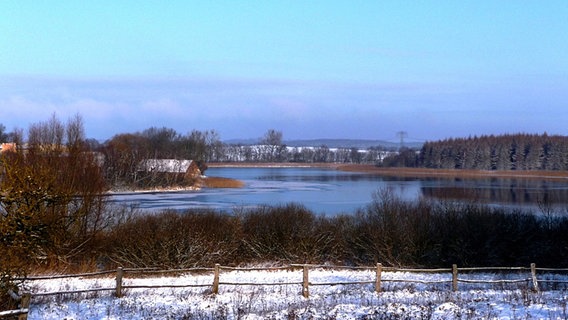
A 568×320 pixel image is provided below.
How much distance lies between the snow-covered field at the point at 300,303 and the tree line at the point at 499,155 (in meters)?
94.5

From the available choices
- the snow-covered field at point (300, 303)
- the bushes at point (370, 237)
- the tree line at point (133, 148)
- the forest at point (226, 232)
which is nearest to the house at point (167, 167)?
the tree line at point (133, 148)

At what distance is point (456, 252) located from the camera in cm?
2550

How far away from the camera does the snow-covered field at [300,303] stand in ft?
37.1

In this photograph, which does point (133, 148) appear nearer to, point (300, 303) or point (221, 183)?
point (221, 183)

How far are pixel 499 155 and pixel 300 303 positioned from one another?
4143 inches

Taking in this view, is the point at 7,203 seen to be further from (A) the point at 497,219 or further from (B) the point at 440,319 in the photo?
(A) the point at 497,219

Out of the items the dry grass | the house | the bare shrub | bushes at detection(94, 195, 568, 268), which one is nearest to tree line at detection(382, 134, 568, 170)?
the dry grass

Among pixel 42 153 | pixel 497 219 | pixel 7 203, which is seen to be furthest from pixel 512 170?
pixel 7 203

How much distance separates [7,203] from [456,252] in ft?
55.1

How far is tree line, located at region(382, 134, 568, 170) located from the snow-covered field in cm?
9454

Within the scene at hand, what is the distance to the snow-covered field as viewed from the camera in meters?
11.3

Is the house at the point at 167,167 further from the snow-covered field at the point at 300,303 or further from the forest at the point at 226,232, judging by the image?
the snow-covered field at the point at 300,303

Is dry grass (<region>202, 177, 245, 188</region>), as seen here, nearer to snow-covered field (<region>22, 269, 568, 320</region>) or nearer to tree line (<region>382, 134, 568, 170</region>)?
snow-covered field (<region>22, 269, 568, 320</region>)

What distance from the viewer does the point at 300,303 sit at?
13.7 metres
